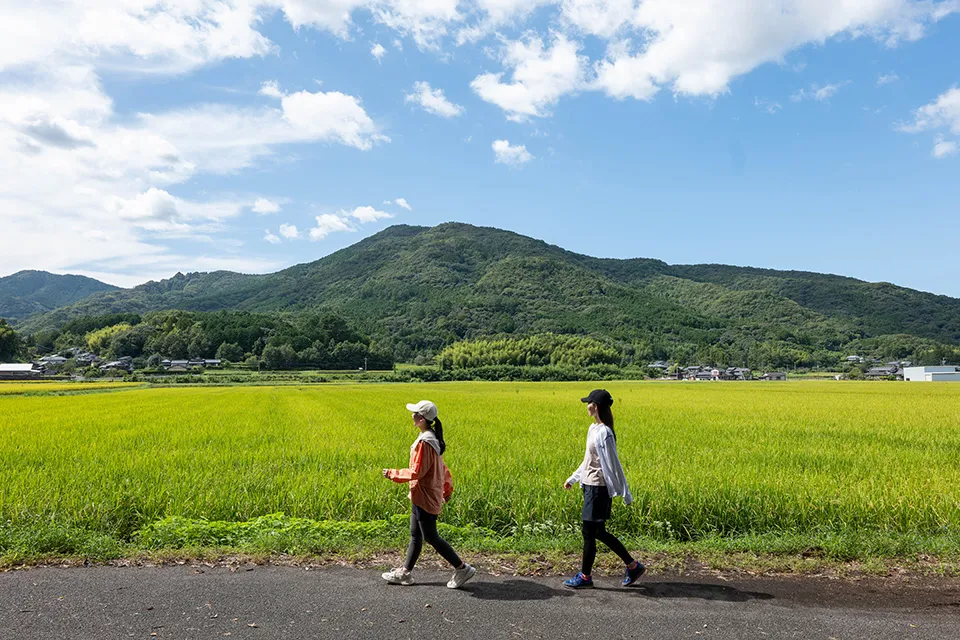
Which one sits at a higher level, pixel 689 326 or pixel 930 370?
pixel 689 326

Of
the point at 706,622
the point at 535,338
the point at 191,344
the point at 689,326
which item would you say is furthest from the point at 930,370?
the point at 191,344

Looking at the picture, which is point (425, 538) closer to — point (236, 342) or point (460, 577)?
point (460, 577)

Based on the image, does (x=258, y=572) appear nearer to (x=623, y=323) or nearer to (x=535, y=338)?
(x=535, y=338)

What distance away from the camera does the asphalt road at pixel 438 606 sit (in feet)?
13.9

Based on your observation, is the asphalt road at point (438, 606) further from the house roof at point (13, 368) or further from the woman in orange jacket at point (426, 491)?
the house roof at point (13, 368)

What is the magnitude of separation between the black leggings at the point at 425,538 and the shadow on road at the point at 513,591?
0.31m

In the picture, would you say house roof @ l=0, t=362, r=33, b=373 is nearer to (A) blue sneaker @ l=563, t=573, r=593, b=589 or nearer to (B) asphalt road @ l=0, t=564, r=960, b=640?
(B) asphalt road @ l=0, t=564, r=960, b=640

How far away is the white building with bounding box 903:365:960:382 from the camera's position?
69.8 m

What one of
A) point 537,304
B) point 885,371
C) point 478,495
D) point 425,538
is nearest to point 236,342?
point 537,304

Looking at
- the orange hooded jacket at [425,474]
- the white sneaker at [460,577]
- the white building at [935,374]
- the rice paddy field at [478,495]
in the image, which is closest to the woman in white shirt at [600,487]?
the white sneaker at [460,577]

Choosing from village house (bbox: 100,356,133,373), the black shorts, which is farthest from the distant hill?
the black shorts

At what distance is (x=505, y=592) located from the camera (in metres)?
5.03

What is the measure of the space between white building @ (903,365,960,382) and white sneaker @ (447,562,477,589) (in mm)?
85877

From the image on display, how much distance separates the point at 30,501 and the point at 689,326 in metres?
151
